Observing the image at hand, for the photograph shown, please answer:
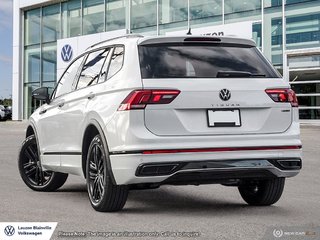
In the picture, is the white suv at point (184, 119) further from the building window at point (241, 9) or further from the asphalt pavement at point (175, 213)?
the building window at point (241, 9)

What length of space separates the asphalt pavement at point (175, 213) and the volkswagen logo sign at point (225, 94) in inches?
44.7

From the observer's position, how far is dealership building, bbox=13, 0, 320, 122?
2352cm

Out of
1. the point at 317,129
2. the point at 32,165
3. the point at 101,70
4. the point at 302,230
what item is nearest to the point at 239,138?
the point at 302,230

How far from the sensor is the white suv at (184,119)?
196 inches

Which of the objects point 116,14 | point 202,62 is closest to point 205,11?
point 116,14

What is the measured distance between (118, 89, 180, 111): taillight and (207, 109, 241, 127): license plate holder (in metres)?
0.41

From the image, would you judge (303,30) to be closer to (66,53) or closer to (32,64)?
(66,53)

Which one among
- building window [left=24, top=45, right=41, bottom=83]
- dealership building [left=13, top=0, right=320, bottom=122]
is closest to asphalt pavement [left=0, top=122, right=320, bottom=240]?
dealership building [left=13, top=0, right=320, bottom=122]

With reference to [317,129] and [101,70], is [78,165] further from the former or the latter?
[317,129]

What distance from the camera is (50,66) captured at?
111 ft

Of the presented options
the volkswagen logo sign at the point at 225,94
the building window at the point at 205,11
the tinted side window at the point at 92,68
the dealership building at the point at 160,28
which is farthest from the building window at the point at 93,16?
the volkswagen logo sign at the point at 225,94

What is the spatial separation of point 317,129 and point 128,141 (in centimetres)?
1786

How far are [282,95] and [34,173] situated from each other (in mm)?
3774

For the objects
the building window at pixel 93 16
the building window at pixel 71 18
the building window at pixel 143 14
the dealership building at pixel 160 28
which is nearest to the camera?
the dealership building at pixel 160 28
